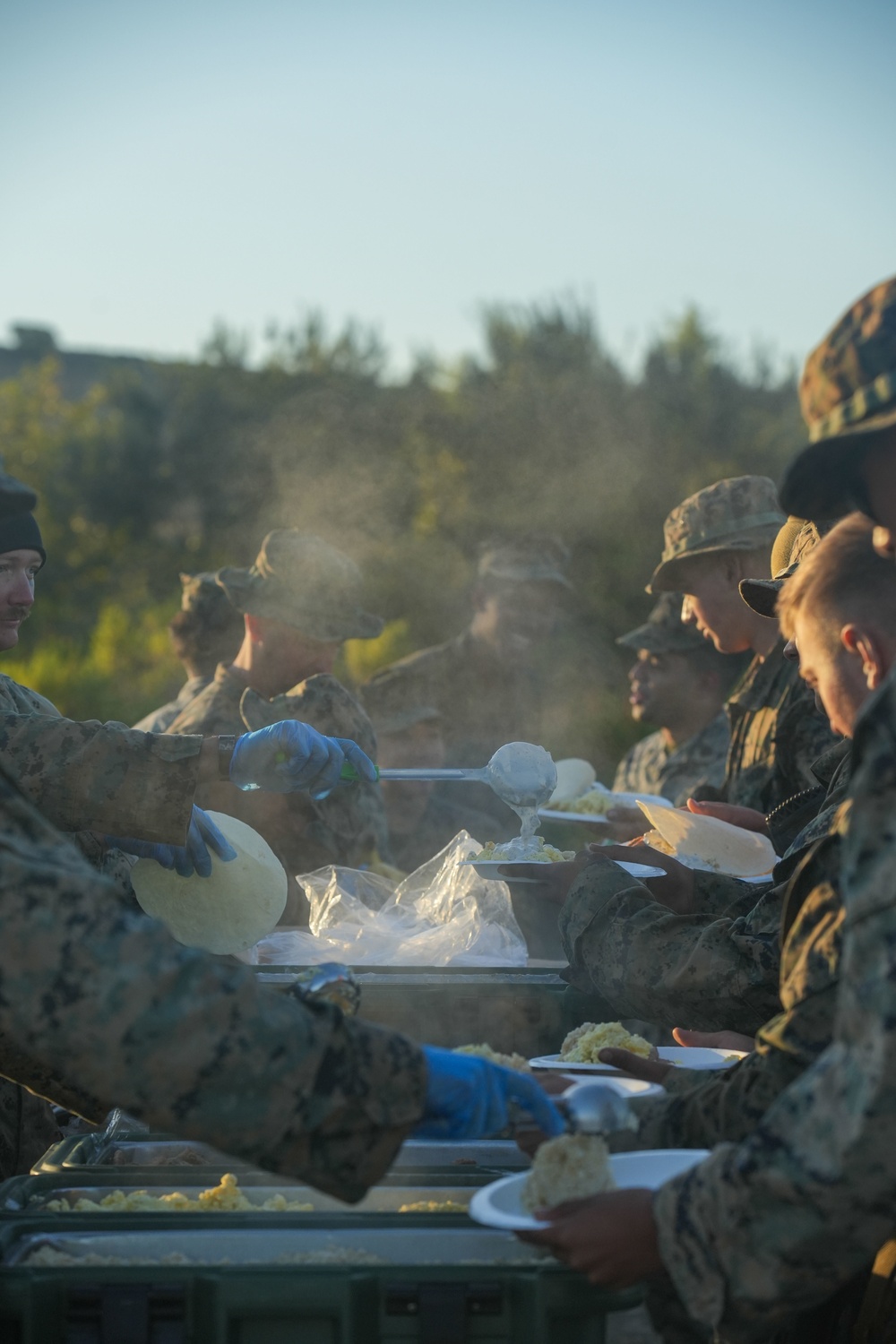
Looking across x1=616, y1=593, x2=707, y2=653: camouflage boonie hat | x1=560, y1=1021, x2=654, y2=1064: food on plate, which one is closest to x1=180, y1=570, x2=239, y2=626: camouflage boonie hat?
x1=616, y1=593, x2=707, y2=653: camouflage boonie hat

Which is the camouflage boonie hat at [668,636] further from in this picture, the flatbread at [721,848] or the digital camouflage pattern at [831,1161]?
the digital camouflage pattern at [831,1161]

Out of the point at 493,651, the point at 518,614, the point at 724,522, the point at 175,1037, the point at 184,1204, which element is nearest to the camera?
the point at 175,1037

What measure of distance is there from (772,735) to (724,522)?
3.82ft

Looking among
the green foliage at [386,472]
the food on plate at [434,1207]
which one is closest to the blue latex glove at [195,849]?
the food on plate at [434,1207]

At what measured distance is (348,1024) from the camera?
189 centimetres

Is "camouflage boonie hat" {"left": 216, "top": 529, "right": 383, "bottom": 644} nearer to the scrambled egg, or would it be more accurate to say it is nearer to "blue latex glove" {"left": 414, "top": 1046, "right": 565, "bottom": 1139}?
the scrambled egg

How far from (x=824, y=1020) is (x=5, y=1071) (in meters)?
1.54

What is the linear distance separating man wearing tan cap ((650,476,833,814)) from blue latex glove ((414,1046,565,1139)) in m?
2.46

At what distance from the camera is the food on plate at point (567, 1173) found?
5.92ft

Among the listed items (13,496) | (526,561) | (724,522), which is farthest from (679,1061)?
(526,561)

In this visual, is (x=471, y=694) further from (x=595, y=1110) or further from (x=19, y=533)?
(x=595, y=1110)

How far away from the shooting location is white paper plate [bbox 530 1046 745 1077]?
2.57 meters

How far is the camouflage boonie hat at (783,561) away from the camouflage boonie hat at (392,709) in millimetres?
2543

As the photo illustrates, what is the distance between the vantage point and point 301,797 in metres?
4.64
